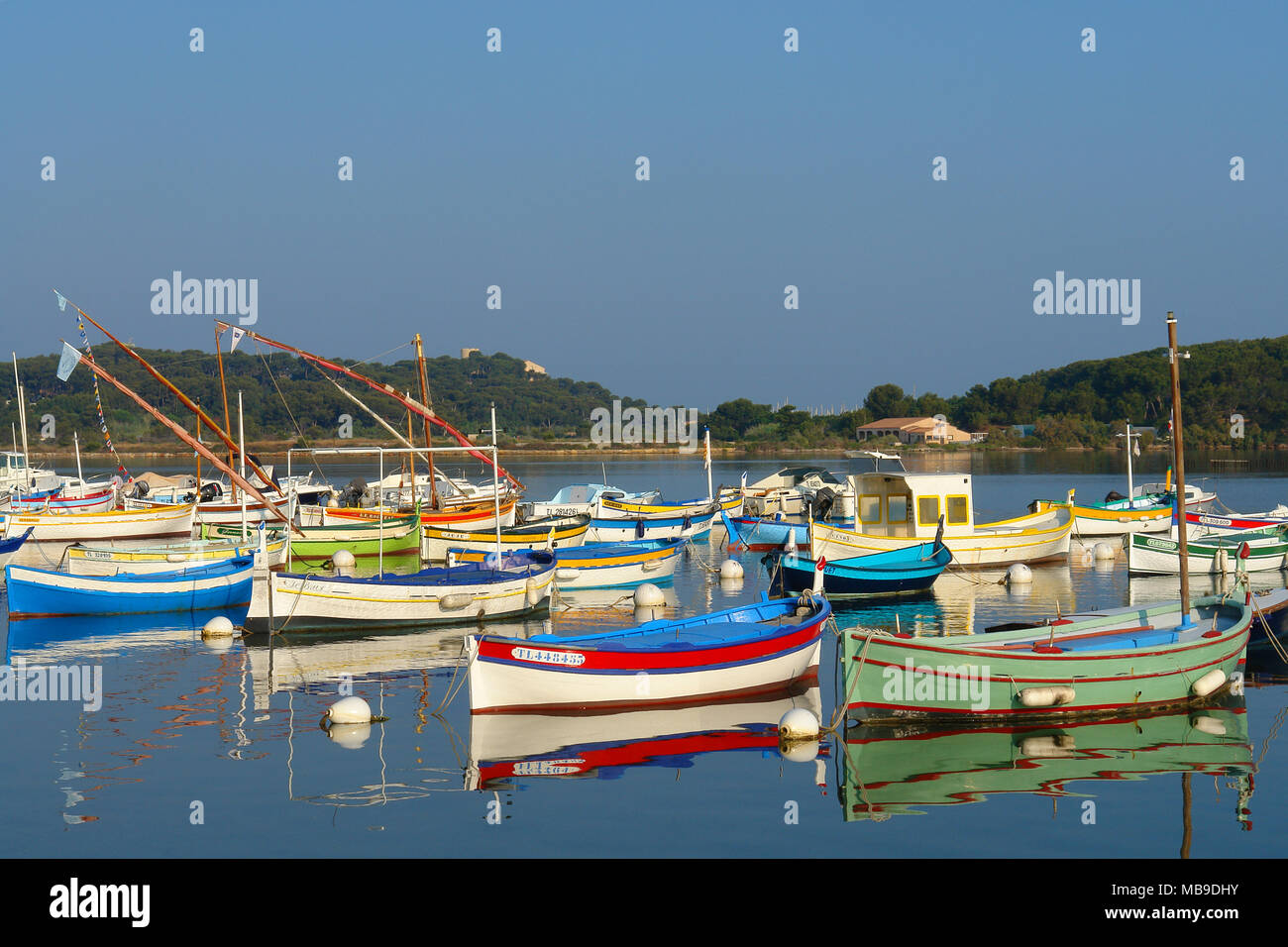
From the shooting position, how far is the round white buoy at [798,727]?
52.7 feet

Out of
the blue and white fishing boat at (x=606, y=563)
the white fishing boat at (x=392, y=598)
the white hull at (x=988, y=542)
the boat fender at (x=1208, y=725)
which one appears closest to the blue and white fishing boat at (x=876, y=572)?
the white hull at (x=988, y=542)

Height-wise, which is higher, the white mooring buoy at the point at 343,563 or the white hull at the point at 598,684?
the white mooring buoy at the point at 343,563

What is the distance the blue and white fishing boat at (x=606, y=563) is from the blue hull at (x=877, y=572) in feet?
12.5

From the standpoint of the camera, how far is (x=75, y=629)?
25734 mm

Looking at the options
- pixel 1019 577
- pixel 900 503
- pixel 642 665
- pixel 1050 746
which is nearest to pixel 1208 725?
pixel 1050 746

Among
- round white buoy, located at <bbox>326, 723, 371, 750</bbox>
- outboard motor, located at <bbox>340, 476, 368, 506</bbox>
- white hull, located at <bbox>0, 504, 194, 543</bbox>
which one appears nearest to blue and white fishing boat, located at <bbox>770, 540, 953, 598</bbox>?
round white buoy, located at <bbox>326, 723, 371, 750</bbox>

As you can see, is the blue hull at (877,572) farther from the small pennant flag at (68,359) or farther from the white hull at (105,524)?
the white hull at (105,524)

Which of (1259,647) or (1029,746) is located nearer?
(1029,746)

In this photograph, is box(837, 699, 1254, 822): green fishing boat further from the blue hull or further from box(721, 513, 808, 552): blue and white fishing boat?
box(721, 513, 808, 552): blue and white fishing boat

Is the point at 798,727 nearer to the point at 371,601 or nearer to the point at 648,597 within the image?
the point at 371,601

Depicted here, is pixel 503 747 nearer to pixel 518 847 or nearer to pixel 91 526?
pixel 518 847

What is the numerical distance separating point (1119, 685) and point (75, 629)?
21.2 metres

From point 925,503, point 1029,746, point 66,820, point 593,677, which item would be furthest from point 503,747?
point 925,503
